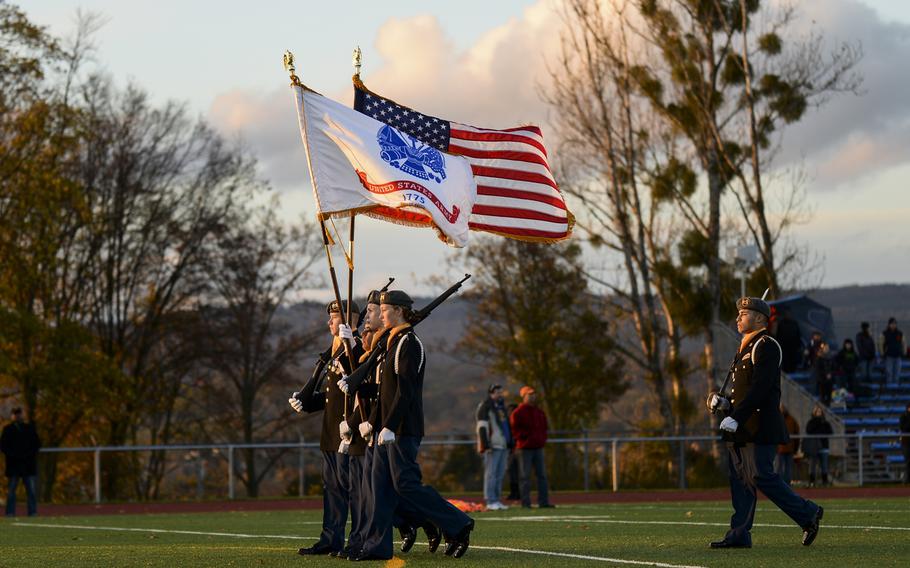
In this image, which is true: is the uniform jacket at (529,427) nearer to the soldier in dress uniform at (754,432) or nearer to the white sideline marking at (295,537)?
the white sideline marking at (295,537)

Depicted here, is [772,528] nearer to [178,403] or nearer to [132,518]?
[132,518]

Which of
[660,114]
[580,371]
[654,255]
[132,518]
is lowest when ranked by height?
[132,518]

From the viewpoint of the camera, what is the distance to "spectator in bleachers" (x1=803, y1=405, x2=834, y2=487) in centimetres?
2933

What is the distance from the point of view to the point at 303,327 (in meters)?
53.2

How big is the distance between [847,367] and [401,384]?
26.1 meters

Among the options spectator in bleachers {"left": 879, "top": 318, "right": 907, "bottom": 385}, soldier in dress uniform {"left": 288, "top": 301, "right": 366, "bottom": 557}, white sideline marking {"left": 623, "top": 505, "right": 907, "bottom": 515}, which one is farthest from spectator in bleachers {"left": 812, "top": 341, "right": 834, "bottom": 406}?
soldier in dress uniform {"left": 288, "top": 301, "right": 366, "bottom": 557}

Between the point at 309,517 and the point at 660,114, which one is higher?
the point at 660,114

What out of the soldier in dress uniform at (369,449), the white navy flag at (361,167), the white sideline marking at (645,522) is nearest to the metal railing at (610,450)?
the white sideline marking at (645,522)

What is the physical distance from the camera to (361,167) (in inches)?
537

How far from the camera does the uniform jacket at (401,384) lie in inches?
471

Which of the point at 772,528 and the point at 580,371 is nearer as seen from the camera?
the point at 772,528

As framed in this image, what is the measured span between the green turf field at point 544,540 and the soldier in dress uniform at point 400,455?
0.89 ft

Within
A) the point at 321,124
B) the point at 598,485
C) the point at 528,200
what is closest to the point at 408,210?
the point at 321,124

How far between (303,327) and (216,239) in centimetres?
543
